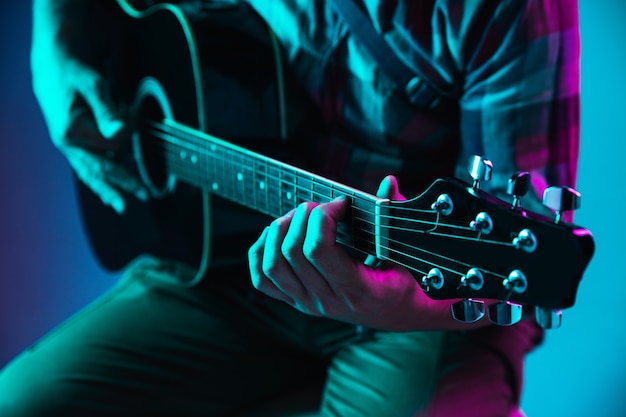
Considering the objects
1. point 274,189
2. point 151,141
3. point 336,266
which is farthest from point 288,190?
point 151,141

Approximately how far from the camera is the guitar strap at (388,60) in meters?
0.79

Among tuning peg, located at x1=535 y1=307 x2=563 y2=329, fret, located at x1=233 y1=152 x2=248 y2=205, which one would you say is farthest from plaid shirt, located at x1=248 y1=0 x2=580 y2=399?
tuning peg, located at x1=535 y1=307 x2=563 y2=329

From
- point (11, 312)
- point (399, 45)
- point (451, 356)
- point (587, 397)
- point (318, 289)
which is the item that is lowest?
point (11, 312)

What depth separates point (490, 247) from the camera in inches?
20.8

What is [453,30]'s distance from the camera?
753 millimetres

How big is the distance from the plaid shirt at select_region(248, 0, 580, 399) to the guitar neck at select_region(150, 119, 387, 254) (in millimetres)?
161

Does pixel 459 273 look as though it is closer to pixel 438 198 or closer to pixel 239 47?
pixel 438 198

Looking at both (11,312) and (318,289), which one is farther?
(11,312)

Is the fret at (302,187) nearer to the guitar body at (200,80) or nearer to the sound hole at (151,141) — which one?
the guitar body at (200,80)

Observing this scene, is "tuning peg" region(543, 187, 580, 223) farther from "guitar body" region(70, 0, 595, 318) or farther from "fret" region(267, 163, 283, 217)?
"fret" region(267, 163, 283, 217)

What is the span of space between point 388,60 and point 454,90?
0.09 metres

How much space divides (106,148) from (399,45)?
52 centimetres

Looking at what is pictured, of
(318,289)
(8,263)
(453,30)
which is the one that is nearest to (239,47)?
(453,30)

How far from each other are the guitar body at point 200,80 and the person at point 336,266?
0.04 meters
